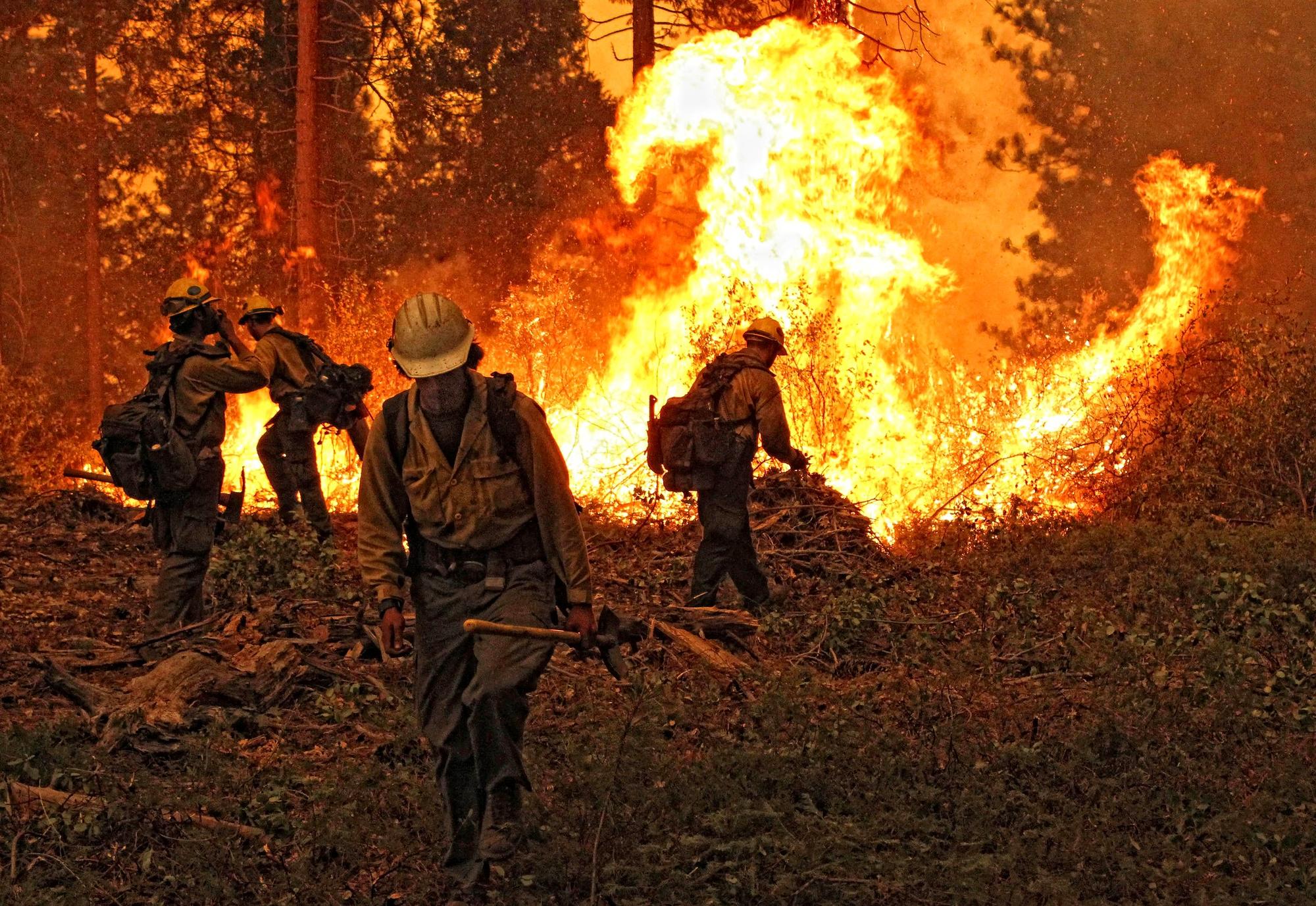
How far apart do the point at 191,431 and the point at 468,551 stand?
436cm

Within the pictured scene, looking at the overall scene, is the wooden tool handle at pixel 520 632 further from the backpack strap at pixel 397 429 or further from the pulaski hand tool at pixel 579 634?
the backpack strap at pixel 397 429

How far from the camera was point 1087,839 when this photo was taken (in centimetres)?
586

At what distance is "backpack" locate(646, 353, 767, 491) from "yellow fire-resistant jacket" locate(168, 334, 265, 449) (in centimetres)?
295

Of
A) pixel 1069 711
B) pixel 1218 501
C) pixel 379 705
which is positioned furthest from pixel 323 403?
pixel 1218 501

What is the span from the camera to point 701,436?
991 centimetres

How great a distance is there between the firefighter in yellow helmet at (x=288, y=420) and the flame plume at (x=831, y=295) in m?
3.60

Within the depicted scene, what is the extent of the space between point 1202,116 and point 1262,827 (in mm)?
22419

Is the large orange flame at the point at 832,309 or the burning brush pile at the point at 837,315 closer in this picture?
the burning brush pile at the point at 837,315

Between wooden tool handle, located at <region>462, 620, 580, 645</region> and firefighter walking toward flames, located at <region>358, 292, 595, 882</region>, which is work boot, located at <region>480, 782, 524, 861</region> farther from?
wooden tool handle, located at <region>462, 620, 580, 645</region>

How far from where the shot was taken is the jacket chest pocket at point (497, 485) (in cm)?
518

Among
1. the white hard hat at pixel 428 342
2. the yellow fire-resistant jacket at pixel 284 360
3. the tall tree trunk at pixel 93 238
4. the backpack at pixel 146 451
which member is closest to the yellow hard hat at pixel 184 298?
the backpack at pixel 146 451

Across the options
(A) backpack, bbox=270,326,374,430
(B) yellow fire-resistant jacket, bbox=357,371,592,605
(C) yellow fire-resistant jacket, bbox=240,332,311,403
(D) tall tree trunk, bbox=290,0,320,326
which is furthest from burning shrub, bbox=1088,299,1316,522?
(D) tall tree trunk, bbox=290,0,320,326

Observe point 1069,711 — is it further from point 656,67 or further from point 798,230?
point 656,67

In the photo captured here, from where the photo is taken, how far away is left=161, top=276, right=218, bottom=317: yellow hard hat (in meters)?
8.97
